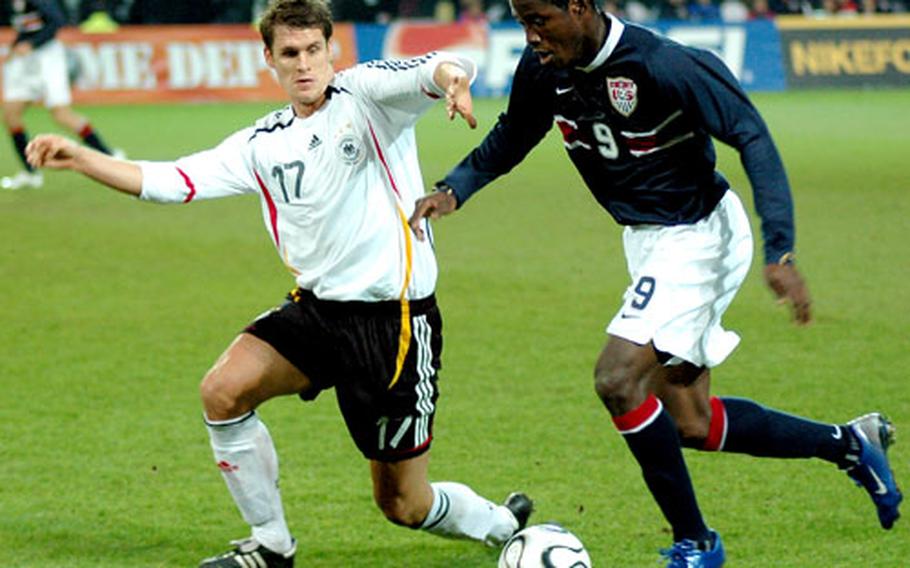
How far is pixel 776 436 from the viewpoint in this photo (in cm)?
549

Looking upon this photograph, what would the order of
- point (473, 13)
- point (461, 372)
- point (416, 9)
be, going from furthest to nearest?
1. point (416, 9)
2. point (473, 13)
3. point (461, 372)

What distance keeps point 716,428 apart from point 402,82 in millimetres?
1619

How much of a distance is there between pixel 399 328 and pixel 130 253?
7.45 m

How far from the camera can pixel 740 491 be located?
605 cm

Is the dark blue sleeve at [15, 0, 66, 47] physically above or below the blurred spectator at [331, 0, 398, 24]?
above

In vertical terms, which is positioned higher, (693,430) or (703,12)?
(693,430)

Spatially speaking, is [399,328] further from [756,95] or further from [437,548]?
[756,95]

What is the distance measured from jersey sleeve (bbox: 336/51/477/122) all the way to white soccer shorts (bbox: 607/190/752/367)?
0.83 metres

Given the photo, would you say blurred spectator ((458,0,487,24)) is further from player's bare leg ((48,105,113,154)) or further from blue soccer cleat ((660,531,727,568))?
blue soccer cleat ((660,531,727,568))

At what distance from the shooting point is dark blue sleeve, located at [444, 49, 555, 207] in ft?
17.5

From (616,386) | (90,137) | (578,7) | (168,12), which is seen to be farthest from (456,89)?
(168,12)

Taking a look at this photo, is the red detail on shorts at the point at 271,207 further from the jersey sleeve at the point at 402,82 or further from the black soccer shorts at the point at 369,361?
the jersey sleeve at the point at 402,82

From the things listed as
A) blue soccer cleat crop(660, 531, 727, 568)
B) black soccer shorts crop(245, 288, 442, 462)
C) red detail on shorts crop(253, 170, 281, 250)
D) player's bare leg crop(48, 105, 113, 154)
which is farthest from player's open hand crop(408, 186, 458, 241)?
player's bare leg crop(48, 105, 113, 154)

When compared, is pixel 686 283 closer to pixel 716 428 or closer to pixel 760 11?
pixel 716 428
